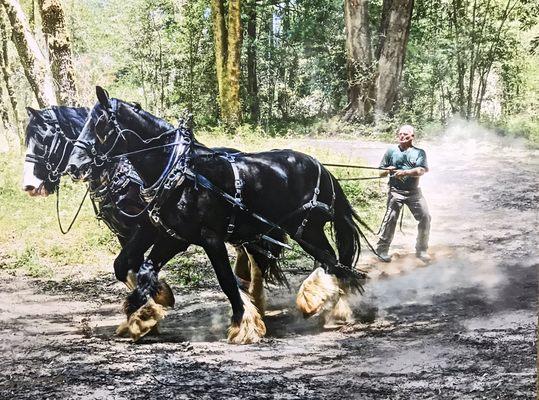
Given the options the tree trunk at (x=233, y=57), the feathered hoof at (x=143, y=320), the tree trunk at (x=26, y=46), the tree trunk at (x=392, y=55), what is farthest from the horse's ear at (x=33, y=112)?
the tree trunk at (x=392, y=55)

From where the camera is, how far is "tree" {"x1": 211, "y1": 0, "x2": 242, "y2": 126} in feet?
10.8

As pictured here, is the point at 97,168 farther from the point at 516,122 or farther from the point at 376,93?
the point at 516,122

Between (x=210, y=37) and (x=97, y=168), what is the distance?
90 cm

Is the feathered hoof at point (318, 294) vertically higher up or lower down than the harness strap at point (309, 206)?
lower down

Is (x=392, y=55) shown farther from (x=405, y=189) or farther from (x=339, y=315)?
(x=339, y=315)

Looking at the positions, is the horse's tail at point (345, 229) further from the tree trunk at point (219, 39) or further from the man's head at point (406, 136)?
the tree trunk at point (219, 39)

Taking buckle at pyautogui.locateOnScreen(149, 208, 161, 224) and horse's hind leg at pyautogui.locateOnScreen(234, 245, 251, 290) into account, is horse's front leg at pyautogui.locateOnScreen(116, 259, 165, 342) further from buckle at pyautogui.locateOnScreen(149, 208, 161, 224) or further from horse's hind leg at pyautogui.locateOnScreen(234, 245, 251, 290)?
horse's hind leg at pyautogui.locateOnScreen(234, 245, 251, 290)

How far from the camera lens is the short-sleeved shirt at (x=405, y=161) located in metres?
3.29

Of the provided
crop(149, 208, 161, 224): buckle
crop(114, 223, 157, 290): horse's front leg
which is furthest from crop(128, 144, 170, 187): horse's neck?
crop(114, 223, 157, 290): horse's front leg

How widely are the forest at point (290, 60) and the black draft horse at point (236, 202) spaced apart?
192 millimetres

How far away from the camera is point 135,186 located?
3229mm

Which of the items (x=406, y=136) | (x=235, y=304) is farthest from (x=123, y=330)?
(x=406, y=136)

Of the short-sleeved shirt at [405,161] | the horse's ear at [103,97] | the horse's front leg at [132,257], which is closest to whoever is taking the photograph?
the horse's ear at [103,97]

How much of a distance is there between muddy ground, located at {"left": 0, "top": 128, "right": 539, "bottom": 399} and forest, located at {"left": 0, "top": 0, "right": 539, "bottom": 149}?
0.21 metres
